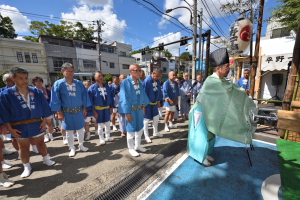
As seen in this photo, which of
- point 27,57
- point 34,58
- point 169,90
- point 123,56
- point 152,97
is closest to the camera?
point 152,97

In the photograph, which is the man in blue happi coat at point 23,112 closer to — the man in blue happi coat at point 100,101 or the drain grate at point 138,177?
the man in blue happi coat at point 100,101

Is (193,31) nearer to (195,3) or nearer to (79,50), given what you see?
(195,3)

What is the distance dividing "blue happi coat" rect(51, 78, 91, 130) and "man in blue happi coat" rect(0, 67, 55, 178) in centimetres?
26

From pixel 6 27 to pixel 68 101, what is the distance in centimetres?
2914

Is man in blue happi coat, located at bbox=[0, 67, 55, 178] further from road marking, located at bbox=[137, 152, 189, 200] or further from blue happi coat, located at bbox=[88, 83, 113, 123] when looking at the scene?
road marking, located at bbox=[137, 152, 189, 200]

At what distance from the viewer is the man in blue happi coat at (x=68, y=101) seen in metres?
2.96

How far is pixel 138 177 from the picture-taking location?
2457 millimetres

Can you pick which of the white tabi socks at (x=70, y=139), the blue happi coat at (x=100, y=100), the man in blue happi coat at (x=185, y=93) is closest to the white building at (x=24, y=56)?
the blue happi coat at (x=100, y=100)

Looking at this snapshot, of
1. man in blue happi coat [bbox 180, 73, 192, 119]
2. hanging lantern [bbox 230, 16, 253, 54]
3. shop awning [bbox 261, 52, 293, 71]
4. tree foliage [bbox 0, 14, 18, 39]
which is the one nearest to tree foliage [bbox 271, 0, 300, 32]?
shop awning [bbox 261, 52, 293, 71]

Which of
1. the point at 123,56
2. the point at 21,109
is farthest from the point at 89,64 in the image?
the point at 21,109

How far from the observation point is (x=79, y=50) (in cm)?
2236

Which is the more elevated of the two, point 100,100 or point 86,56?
point 86,56

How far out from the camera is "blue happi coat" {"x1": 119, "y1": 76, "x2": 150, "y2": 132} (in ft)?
9.59

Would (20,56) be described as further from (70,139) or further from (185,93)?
(185,93)
